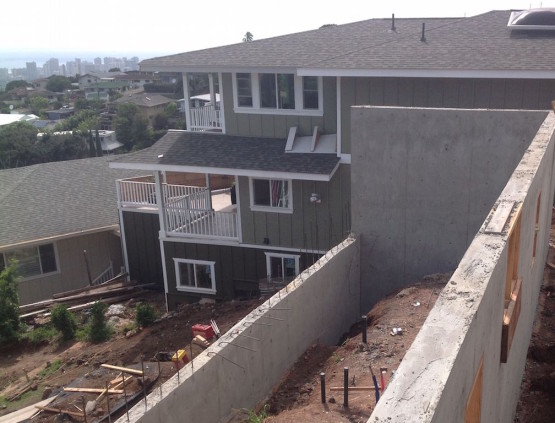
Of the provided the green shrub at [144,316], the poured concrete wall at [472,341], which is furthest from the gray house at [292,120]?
the poured concrete wall at [472,341]

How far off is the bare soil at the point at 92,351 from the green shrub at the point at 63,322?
259 mm

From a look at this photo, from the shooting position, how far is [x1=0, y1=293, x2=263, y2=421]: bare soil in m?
13.3

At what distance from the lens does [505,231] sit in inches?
219

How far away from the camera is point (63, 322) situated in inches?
638

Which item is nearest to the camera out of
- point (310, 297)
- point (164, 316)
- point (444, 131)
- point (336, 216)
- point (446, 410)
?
point (446, 410)

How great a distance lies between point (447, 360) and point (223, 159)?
11.6 meters

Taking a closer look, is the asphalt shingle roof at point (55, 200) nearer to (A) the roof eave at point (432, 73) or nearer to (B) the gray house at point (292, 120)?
(B) the gray house at point (292, 120)

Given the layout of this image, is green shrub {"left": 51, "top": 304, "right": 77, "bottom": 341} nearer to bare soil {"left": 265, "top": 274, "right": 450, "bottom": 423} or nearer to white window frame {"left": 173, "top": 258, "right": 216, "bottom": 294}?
white window frame {"left": 173, "top": 258, "right": 216, "bottom": 294}

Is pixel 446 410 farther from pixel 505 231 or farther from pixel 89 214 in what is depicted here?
pixel 89 214

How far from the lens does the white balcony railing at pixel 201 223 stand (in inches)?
630

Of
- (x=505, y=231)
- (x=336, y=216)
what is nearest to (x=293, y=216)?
(x=336, y=216)

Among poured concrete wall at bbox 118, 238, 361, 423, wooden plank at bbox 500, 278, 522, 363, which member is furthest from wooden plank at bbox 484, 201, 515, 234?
poured concrete wall at bbox 118, 238, 361, 423

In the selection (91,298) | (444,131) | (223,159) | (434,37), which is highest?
(434,37)

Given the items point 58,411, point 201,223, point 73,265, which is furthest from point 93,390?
point 73,265
